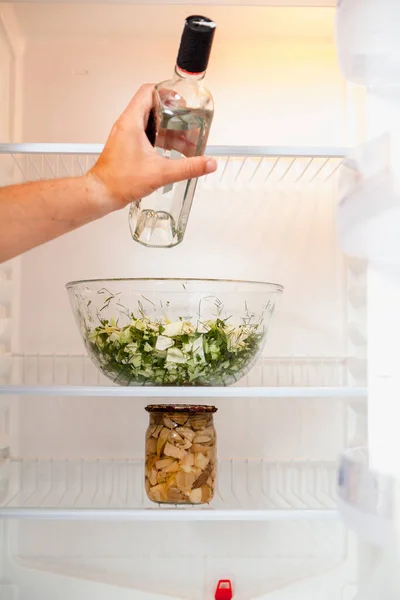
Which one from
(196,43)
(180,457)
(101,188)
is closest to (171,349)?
(180,457)

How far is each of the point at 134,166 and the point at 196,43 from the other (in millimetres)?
149

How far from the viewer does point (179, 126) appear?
876 millimetres

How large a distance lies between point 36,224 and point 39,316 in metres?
0.60

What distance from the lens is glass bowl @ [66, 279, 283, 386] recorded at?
3.68 ft

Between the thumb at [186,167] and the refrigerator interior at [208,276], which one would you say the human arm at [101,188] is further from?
the refrigerator interior at [208,276]

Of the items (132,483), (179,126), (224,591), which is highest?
(179,126)

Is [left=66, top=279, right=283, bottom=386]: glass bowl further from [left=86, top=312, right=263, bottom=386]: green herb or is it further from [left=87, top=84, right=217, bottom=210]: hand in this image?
[left=87, top=84, right=217, bottom=210]: hand

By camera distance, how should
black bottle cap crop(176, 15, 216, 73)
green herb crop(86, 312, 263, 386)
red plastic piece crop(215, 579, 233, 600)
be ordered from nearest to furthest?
black bottle cap crop(176, 15, 216, 73) → green herb crop(86, 312, 263, 386) → red plastic piece crop(215, 579, 233, 600)

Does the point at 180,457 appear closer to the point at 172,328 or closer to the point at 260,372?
the point at 172,328

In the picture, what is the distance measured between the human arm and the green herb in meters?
0.28

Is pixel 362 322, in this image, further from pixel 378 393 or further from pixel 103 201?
pixel 103 201

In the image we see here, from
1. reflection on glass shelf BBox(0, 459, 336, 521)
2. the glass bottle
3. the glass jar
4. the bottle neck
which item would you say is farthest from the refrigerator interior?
the bottle neck

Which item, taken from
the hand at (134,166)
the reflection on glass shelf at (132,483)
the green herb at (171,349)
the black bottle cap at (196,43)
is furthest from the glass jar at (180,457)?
the black bottle cap at (196,43)

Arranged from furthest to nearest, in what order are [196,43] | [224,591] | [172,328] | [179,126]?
[224,591]
[172,328]
[179,126]
[196,43]
